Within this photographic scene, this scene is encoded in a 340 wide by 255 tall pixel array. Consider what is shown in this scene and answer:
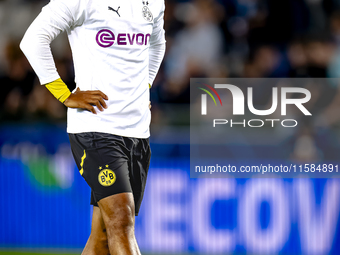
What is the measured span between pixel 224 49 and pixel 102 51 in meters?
3.25

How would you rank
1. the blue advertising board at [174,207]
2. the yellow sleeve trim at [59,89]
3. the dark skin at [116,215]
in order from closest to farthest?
the dark skin at [116,215]
the yellow sleeve trim at [59,89]
the blue advertising board at [174,207]

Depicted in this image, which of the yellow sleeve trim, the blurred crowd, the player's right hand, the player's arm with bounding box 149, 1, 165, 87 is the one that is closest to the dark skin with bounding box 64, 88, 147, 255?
the player's right hand

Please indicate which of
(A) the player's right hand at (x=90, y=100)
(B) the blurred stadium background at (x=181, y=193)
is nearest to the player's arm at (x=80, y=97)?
(A) the player's right hand at (x=90, y=100)

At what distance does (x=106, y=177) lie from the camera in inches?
104

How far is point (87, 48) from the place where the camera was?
2758mm

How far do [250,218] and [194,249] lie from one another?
1.92ft

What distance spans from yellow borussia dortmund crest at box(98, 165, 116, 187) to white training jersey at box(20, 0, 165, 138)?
24cm

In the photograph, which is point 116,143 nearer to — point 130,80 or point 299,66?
point 130,80

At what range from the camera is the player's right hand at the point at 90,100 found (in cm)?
272

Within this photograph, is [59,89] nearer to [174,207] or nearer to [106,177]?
[106,177]

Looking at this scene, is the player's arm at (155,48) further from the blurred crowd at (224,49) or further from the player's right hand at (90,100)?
the blurred crowd at (224,49)

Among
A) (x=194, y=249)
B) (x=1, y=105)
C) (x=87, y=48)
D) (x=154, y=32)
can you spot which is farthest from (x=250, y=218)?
(x=1, y=105)

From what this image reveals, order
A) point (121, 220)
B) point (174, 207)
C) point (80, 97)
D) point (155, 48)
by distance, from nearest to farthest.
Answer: point (121, 220), point (80, 97), point (155, 48), point (174, 207)

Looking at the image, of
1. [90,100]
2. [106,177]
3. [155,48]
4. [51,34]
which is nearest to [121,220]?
[106,177]
